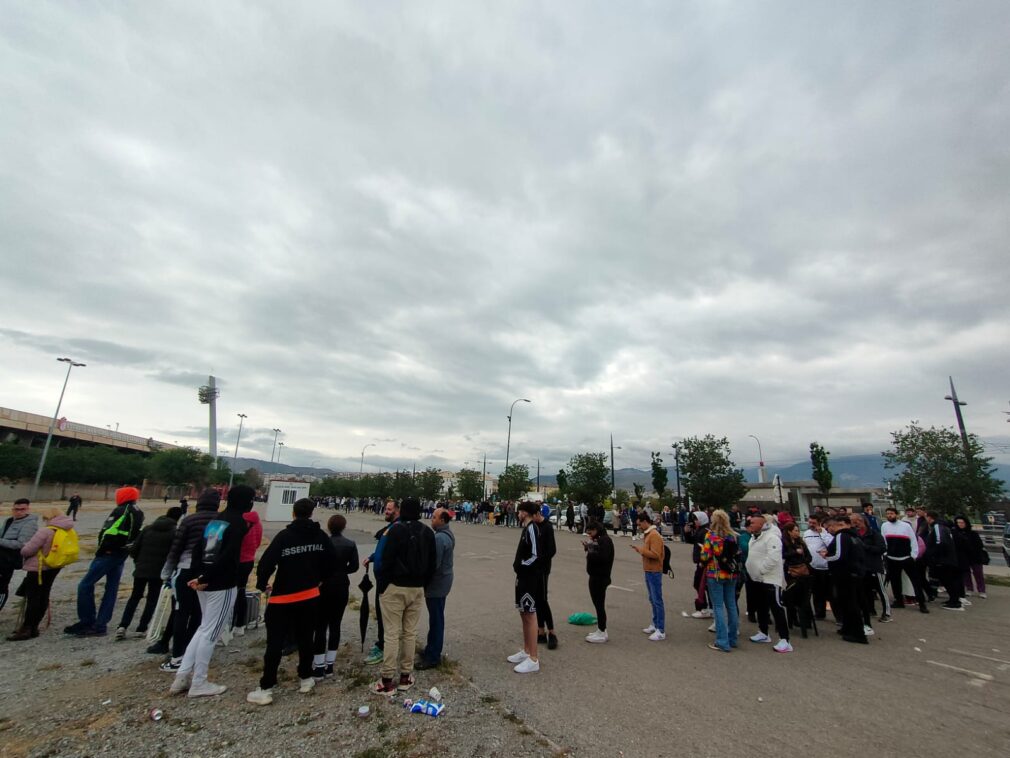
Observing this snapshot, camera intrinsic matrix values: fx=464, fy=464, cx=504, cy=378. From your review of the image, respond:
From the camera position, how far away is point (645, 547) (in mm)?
6973

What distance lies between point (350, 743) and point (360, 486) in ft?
297

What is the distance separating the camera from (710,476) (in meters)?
29.1

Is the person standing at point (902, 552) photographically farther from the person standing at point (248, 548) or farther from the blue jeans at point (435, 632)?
the person standing at point (248, 548)

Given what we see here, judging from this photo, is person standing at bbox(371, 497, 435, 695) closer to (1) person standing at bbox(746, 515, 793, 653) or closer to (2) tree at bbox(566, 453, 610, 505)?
(1) person standing at bbox(746, 515, 793, 653)

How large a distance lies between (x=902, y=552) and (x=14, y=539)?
1474cm

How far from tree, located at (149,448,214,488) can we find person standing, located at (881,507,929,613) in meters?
79.7

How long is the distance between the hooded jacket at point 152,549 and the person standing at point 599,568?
5.46 metres

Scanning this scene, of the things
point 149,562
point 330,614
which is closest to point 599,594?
point 330,614

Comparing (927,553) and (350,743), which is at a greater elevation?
(927,553)

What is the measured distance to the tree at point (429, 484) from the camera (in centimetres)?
5816

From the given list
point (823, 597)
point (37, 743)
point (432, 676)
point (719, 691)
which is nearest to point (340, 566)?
point (432, 676)

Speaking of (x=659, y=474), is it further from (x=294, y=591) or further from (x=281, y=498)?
(x=294, y=591)

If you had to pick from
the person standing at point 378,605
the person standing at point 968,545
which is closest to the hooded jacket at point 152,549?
the person standing at point 378,605

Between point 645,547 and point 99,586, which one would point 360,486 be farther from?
point 645,547
